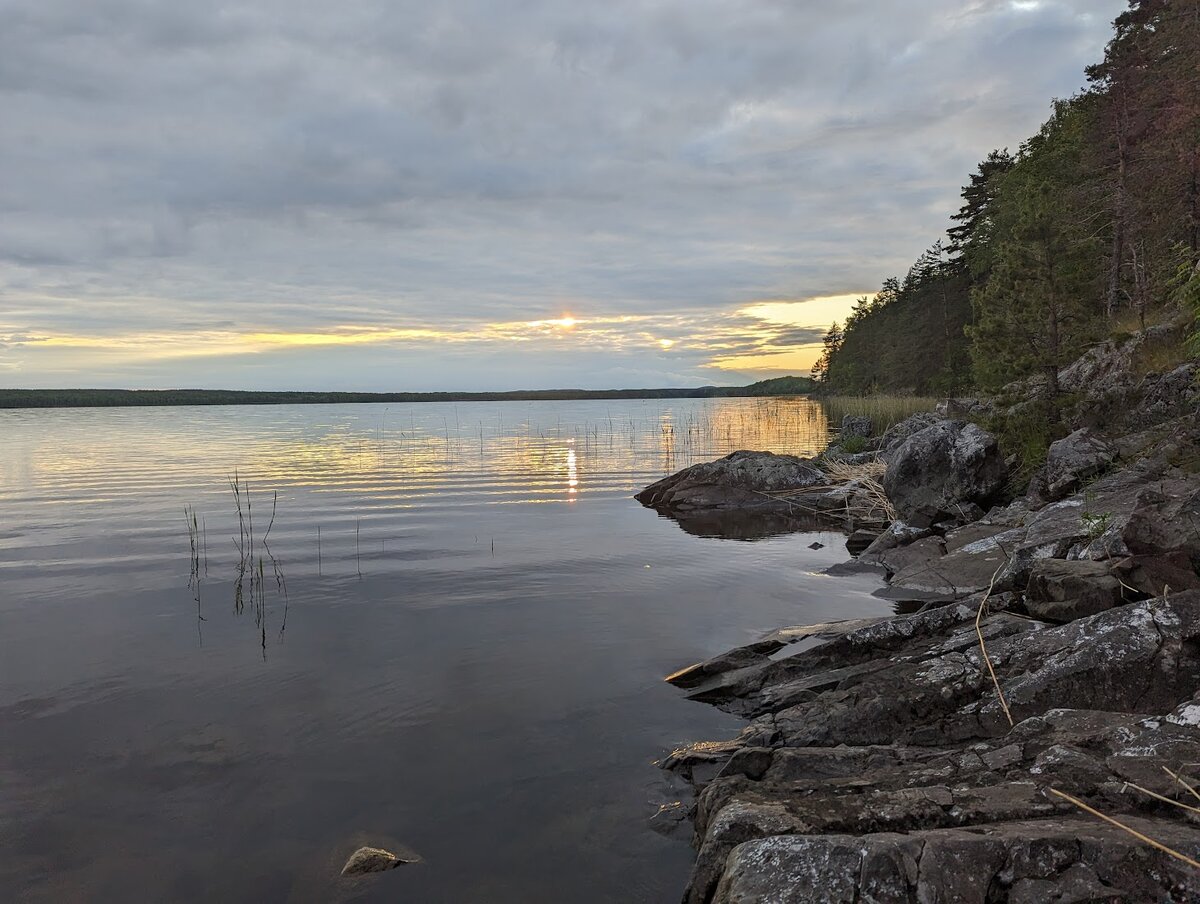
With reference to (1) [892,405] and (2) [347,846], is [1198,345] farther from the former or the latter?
(1) [892,405]

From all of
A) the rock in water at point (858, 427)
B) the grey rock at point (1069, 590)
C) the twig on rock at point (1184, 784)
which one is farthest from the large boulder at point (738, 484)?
the rock in water at point (858, 427)

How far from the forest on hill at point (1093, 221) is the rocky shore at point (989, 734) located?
5.72 metres

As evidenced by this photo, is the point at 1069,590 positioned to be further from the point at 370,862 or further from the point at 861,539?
the point at 861,539

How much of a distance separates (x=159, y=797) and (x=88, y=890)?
3.76ft

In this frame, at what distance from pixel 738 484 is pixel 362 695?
16818 mm

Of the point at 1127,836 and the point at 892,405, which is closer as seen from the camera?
the point at 1127,836

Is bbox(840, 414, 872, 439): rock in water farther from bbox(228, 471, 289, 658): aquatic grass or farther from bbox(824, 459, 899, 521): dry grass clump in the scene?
bbox(228, 471, 289, 658): aquatic grass

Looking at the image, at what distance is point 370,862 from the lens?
17.2ft

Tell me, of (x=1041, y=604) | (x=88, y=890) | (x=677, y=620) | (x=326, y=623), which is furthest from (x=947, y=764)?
(x=326, y=623)

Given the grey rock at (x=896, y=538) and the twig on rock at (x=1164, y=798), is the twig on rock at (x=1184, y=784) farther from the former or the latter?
the grey rock at (x=896, y=538)

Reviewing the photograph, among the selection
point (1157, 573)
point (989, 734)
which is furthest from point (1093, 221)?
point (989, 734)

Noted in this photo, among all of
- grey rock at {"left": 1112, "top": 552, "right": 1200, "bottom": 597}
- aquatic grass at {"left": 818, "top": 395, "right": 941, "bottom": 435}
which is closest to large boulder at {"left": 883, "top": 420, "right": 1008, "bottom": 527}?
grey rock at {"left": 1112, "top": 552, "right": 1200, "bottom": 597}

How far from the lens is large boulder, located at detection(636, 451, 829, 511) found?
22.5 m

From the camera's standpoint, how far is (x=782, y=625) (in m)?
10.8
